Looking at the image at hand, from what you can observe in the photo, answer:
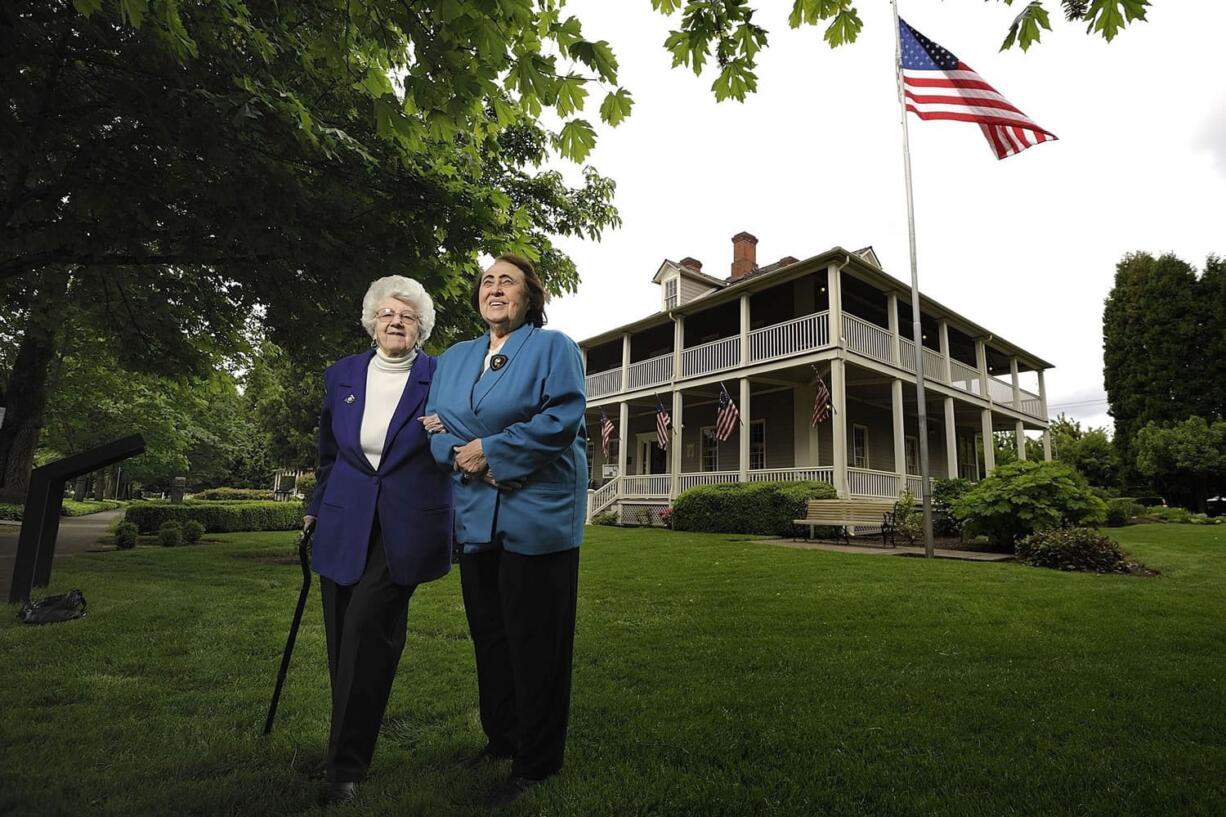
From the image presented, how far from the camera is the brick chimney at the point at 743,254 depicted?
23078 mm

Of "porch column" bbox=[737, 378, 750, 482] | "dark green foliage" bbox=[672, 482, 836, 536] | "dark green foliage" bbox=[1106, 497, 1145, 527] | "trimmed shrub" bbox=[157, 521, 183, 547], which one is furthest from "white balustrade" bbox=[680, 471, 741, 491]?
"trimmed shrub" bbox=[157, 521, 183, 547]

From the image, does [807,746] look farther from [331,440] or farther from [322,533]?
[331,440]

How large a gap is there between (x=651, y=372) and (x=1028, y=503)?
12.0 meters

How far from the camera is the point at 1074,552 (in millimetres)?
8625

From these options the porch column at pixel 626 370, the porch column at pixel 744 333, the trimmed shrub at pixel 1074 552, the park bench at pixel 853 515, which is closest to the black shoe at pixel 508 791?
the trimmed shrub at pixel 1074 552

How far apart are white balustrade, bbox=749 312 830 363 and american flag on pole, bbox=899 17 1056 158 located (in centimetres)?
578

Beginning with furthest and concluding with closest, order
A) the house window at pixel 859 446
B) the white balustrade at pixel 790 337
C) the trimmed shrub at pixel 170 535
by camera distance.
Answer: the house window at pixel 859 446
the white balustrade at pixel 790 337
the trimmed shrub at pixel 170 535

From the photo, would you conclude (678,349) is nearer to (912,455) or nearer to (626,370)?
(626,370)

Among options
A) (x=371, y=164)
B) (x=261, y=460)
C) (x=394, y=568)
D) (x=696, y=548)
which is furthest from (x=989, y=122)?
(x=261, y=460)

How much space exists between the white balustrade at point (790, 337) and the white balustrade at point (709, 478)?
3.13 metres

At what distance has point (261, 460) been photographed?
162 ft

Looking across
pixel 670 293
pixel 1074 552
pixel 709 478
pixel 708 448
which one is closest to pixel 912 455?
pixel 708 448

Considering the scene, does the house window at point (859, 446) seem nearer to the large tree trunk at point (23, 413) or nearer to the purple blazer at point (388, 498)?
the large tree trunk at point (23, 413)

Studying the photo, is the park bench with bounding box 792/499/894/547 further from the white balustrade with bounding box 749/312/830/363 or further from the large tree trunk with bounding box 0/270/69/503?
the large tree trunk with bounding box 0/270/69/503
